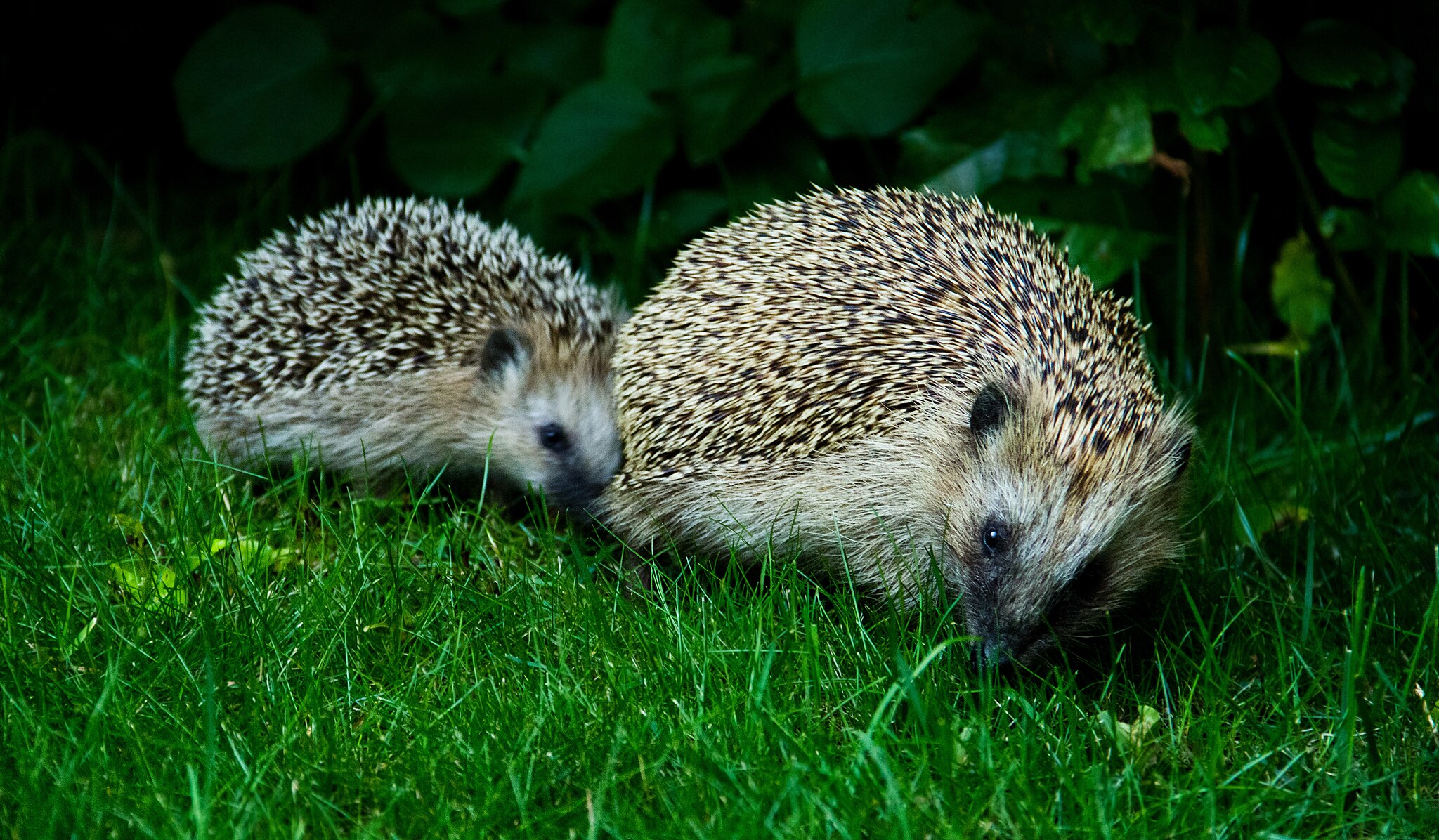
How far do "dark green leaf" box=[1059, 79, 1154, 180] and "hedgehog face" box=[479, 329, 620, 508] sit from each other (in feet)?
5.30

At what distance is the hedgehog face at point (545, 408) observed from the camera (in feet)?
12.7

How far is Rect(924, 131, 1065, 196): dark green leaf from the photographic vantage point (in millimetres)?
4105

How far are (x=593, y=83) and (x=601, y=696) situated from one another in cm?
267

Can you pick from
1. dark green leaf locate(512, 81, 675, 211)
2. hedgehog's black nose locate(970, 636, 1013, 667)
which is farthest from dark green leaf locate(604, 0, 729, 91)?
hedgehog's black nose locate(970, 636, 1013, 667)

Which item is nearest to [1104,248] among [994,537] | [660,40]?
[994,537]

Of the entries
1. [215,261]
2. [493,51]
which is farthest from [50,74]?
[493,51]

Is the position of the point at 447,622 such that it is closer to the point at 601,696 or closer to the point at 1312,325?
the point at 601,696

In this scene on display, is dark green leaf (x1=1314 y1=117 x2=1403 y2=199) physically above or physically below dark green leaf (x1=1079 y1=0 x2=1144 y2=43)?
below

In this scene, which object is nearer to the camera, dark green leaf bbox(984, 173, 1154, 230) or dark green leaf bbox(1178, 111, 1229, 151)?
dark green leaf bbox(1178, 111, 1229, 151)

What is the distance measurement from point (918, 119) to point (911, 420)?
79.5 inches

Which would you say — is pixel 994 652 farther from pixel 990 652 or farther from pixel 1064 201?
pixel 1064 201

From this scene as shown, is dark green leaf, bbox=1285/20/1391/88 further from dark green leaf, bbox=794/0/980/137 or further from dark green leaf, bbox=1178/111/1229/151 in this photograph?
dark green leaf, bbox=794/0/980/137

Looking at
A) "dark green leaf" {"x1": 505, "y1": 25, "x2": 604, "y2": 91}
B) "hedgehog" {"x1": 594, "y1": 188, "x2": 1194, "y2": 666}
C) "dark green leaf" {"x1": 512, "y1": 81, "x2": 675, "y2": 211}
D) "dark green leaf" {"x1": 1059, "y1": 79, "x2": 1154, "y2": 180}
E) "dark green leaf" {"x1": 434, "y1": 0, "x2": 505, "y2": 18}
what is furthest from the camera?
"dark green leaf" {"x1": 505, "y1": 25, "x2": 604, "y2": 91}

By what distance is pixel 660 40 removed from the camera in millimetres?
4676
